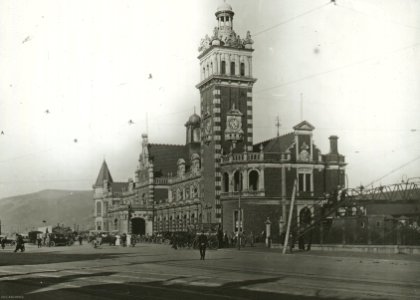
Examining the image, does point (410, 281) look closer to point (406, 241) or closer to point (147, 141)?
point (406, 241)

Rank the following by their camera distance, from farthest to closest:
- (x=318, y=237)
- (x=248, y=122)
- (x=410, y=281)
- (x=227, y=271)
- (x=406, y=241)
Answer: (x=248, y=122)
(x=318, y=237)
(x=406, y=241)
(x=227, y=271)
(x=410, y=281)

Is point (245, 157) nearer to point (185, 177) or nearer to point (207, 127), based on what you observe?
point (207, 127)

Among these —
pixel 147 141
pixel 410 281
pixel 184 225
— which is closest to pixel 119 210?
pixel 147 141

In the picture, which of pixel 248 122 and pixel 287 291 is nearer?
pixel 287 291

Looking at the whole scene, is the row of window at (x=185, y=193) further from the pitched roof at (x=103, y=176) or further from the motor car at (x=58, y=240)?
the pitched roof at (x=103, y=176)

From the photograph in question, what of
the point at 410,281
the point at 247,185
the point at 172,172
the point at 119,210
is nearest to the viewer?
the point at 410,281

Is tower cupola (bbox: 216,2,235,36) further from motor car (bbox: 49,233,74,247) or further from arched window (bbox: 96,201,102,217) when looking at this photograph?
arched window (bbox: 96,201,102,217)

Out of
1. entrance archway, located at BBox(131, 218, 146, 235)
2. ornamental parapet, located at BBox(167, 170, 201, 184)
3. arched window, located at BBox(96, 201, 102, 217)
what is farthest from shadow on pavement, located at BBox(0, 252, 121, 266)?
arched window, located at BBox(96, 201, 102, 217)
